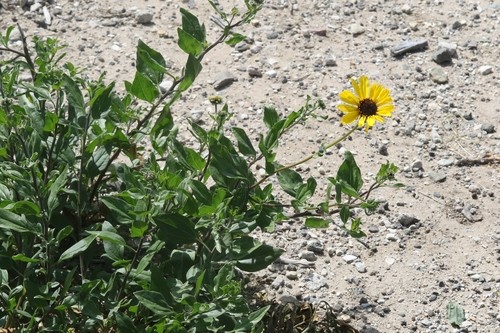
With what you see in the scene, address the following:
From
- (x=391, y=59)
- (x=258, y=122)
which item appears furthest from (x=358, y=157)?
(x=391, y=59)

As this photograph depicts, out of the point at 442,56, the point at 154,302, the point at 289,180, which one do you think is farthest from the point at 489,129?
the point at 154,302

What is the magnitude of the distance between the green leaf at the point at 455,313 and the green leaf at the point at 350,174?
0.99 meters

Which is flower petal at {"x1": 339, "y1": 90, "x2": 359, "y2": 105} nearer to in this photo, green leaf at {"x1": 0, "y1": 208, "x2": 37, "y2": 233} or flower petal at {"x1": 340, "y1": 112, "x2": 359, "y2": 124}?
flower petal at {"x1": 340, "y1": 112, "x2": 359, "y2": 124}

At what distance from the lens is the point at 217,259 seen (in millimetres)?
2971

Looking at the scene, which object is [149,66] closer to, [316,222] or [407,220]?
[316,222]

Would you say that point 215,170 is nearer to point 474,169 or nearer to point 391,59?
point 474,169

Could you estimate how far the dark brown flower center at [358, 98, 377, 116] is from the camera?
3.03 metres

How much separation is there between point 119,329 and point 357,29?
2868 mm

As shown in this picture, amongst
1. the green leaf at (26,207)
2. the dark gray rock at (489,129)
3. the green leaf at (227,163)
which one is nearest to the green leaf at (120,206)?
the green leaf at (26,207)

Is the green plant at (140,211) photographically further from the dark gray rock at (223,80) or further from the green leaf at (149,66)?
the dark gray rock at (223,80)

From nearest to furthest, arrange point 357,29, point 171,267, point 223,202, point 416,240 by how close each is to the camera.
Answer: point 223,202
point 171,267
point 416,240
point 357,29

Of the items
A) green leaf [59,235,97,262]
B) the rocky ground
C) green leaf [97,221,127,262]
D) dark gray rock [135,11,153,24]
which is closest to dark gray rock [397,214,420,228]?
the rocky ground

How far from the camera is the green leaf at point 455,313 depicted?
370 centimetres

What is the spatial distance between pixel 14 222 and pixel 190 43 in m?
0.80
